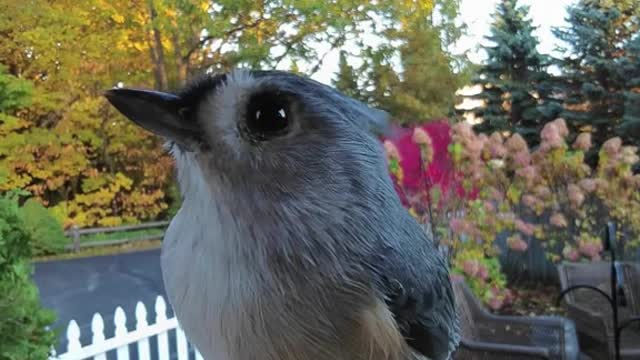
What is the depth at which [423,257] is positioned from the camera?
0.49 metres

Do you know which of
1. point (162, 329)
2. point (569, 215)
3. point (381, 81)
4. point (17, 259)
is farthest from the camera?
point (569, 215)

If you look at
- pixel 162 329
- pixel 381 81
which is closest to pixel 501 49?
pixel 381 81

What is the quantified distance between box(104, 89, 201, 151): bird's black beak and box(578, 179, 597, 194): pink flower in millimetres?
3389

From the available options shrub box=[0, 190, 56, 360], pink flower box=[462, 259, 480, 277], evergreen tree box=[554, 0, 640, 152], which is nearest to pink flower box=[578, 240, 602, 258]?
pink flower box=[462, 259, 480, 277]

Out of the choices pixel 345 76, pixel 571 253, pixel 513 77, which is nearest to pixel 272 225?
pixel 345 76

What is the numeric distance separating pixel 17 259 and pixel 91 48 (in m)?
2.08

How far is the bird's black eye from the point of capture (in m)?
0.40

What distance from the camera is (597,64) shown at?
616 centimetres

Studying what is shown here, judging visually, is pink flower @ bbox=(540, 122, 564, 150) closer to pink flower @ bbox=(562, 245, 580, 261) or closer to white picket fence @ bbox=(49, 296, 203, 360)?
pink flower @ bbox=(562, 245, 580, 261)

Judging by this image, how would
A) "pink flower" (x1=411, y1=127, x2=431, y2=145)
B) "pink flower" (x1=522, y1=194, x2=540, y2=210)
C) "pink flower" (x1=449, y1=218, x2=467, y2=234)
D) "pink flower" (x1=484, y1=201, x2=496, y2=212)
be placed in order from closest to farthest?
"pink flower" (x1=411, y1=127, x2=431, y2=145)
"pink flower" (x1=449, y1=218, x2=467, y2=234)
"pink flower" (x1=484, y1=201, x2=496, y2=212)
"pink flower" (x1=522, y1=194, x2=540, y2=210)

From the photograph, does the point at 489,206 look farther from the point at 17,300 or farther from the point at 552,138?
the point at 17,300

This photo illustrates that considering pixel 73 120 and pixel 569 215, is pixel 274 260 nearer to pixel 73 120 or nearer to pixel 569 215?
pixel 73 120

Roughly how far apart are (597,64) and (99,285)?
538 cm

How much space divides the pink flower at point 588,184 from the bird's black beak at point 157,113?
3.39m
